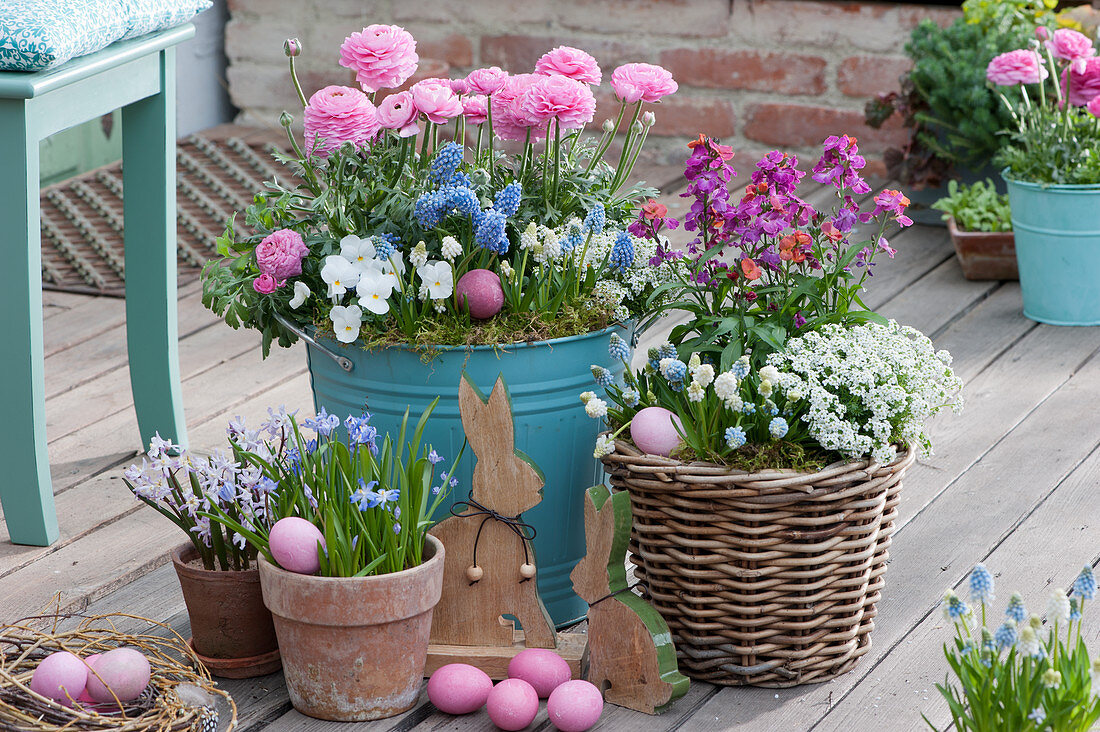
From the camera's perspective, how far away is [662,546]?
142 centimetres

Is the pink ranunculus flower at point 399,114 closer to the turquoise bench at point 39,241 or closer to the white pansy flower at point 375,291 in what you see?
the white pansy flower at point 375,291

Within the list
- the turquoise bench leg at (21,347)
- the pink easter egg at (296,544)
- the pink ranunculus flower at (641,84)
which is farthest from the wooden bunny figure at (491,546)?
the turquoise bench leg at (21,347)

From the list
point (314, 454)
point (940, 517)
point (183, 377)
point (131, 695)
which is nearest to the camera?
point (131, 695)

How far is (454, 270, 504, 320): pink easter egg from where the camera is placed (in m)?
1.46

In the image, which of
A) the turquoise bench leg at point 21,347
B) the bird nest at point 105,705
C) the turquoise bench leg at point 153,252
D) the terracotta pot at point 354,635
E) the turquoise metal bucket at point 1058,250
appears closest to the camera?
the bird nest at point 105,705

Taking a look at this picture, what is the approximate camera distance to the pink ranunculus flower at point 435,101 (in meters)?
1.47

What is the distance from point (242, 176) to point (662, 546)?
255cm

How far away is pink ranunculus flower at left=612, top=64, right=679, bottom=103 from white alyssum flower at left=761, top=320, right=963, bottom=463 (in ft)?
1.17

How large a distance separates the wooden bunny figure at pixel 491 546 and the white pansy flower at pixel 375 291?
4.9 inches

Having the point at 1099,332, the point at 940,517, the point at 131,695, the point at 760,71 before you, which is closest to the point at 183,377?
the point at 131,695

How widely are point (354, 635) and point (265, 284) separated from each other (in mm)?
419

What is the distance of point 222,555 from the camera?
4.85 ft

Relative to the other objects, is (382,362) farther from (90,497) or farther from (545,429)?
(90,497)

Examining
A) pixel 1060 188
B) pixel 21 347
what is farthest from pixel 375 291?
pixel 1060 188
